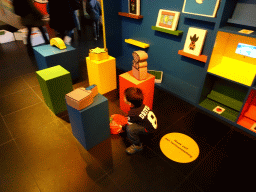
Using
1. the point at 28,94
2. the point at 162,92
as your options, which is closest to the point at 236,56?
the point at 162,92

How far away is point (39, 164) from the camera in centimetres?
219

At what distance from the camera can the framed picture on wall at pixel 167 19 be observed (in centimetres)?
317

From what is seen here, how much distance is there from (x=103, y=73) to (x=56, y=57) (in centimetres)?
102

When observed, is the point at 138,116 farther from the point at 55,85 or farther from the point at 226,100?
the point at 226,100

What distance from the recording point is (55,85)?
279cm

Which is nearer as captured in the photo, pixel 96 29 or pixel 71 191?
pixel 71 191

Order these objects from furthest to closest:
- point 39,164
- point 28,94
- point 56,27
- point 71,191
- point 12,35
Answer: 1. point 12,35
2. point 56,27
3. point 28,94
4. point 39,164
5. point 71,191

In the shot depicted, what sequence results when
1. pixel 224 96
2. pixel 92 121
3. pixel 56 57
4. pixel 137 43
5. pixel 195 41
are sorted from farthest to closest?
pixel 137 43 → pixel 56 57 → pixel 224 96 → pixel 195 41 → pixel 92 121

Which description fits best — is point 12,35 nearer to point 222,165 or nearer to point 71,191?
point 71,191

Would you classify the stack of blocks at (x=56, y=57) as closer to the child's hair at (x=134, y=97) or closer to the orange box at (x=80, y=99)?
the orange box at (x=80, y=99)

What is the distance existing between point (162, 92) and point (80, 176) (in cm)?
220

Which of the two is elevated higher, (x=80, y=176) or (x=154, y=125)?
(x=154, y=125)

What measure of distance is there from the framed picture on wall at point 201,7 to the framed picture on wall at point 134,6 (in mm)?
1158

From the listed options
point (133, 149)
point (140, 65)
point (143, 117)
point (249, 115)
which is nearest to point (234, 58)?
point (249, 115)
